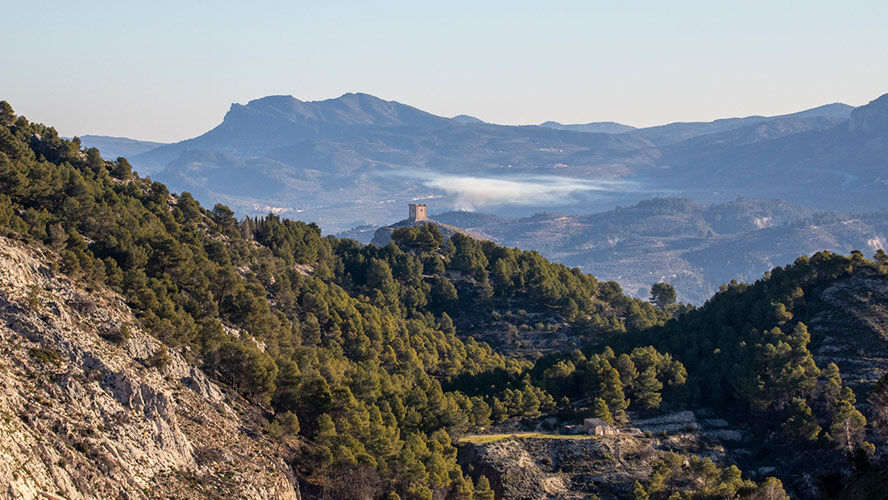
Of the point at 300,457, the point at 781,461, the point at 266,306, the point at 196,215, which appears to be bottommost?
the point at 781,461

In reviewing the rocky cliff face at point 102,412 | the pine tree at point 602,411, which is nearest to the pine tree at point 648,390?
the pine tree at point 602,411

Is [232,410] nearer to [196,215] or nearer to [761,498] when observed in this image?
[761,498]

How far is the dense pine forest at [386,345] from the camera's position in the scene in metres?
64.9

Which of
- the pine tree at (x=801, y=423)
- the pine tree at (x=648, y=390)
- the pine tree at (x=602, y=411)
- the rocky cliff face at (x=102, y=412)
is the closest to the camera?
the rocky cliff face at (x=102, y=412)

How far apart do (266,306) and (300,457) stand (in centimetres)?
2231

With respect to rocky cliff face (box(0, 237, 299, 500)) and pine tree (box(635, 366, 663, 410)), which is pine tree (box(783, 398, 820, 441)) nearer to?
pine tree (box(635, 366, 663, 410))

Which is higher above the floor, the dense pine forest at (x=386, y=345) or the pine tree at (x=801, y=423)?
the dense pine forest at (x=386, y=345)

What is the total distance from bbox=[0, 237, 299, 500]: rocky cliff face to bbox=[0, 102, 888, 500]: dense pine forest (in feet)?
7.77

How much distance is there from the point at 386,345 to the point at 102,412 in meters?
47.0

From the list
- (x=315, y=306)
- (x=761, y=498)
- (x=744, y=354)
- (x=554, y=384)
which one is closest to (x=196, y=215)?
(x=315, y=306)

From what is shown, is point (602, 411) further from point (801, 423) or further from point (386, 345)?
point (386, 345)

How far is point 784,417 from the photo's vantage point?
78062 mm

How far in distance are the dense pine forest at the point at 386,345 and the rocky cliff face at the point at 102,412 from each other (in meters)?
2.37

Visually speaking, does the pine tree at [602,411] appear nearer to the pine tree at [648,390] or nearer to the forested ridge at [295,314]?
the forested ridge at [295,314]
